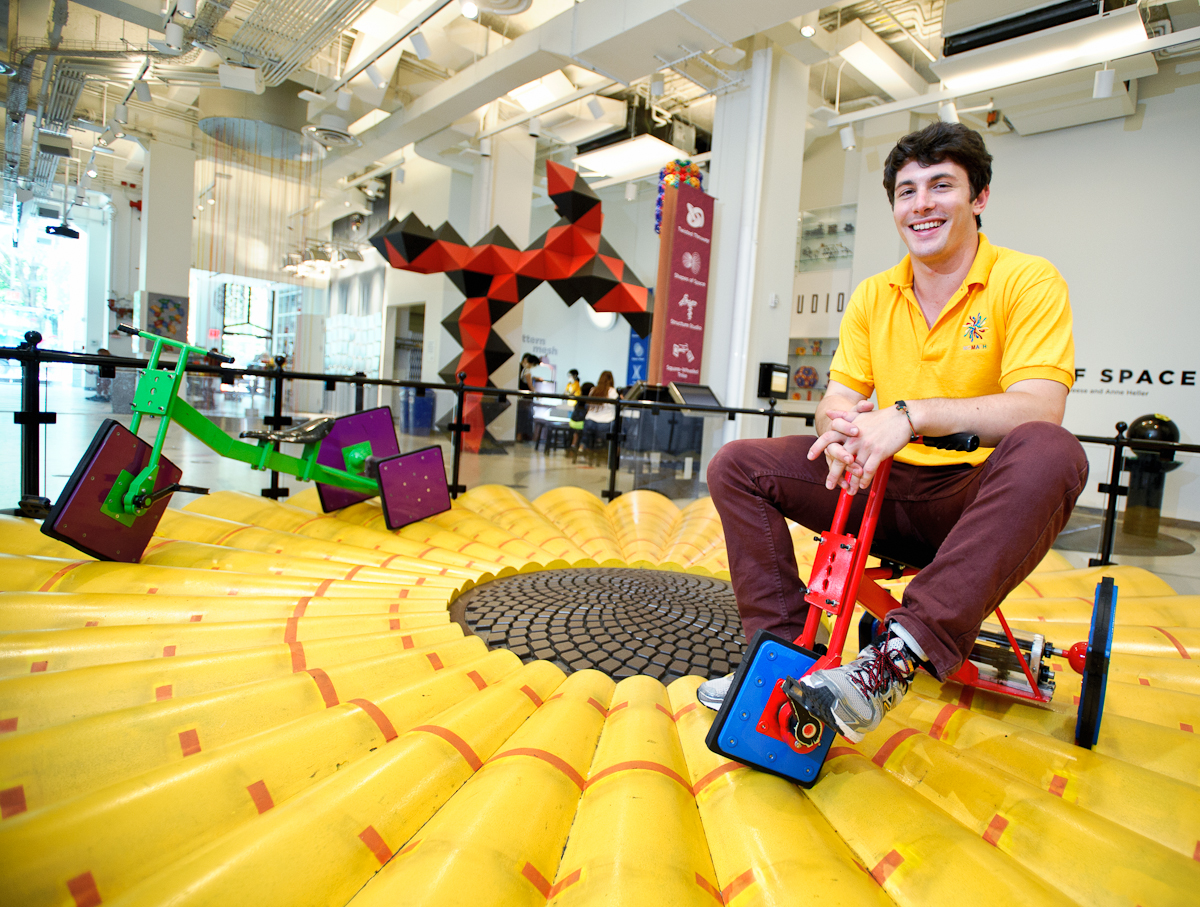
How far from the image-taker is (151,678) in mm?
1389

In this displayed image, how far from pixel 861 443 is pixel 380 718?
3.64 ft

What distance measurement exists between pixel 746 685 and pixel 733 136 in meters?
7.37

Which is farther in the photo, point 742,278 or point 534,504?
point 742,278

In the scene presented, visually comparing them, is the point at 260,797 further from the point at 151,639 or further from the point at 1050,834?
the point at 1050,834

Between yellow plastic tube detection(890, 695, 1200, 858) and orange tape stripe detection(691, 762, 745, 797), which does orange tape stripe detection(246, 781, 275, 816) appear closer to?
orange tape stripe detection(691, 762, 745, 797)

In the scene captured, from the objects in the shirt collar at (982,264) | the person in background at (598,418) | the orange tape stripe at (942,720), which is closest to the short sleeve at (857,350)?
the shirt collar at (982,264)

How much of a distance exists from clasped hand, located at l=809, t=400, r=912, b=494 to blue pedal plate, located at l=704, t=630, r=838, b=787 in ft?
1.13

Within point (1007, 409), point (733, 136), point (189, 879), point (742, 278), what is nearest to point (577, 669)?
point (189, 879)

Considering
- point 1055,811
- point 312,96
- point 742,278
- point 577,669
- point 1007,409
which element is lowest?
point 577,669

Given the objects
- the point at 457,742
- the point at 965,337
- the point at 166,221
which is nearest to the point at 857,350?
the point at 965,337

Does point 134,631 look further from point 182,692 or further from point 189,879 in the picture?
point 189,879

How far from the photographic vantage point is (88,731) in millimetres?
1145

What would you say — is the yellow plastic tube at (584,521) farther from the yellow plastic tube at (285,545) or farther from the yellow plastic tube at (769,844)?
the yellow plastic tube at (769,844)

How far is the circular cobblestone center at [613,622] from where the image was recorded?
6.01ft
